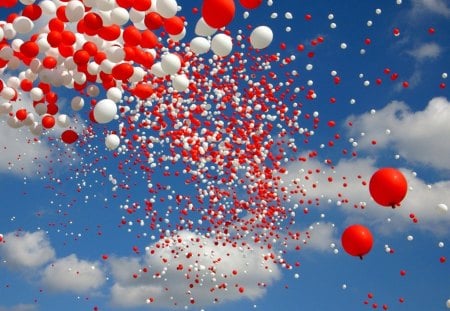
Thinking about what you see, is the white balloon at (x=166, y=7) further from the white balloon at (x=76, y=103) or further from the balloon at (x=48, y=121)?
the balloon at (x=48, y=121)

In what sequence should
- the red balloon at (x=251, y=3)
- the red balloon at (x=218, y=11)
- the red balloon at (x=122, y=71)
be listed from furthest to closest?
the red balloon at (x=122, y=71)
the red balloon at (x=251, y=3)
the red balloon at (x=218, y=11)

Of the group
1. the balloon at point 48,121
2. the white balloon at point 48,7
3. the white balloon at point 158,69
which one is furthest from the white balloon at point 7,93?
the white balloon at point 158,69

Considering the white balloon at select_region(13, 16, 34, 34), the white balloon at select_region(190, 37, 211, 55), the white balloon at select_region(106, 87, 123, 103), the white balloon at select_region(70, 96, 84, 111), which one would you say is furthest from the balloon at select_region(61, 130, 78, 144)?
the white balloon at select_region(190, 37, 211, 55)

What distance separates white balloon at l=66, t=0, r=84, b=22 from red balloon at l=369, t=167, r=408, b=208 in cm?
404

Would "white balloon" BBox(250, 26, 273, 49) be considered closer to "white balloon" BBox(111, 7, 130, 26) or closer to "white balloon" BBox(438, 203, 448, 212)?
"white balloon" BBox(111, 7, 130, 26)

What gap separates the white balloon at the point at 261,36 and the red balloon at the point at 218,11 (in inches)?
23.4

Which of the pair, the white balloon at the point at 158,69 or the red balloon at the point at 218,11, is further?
the white balloon at the point at 158,69

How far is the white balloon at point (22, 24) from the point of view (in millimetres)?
7496

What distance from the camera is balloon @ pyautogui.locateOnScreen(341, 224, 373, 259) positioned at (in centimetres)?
614

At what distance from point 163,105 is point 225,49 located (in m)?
2.50

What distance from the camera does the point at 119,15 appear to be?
704 cm

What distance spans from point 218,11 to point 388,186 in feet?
8.60

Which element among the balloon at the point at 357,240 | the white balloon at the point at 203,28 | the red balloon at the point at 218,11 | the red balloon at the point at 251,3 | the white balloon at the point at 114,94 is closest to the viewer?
the balloon at the point at 357,240

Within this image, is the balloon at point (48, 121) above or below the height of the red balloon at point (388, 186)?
above
